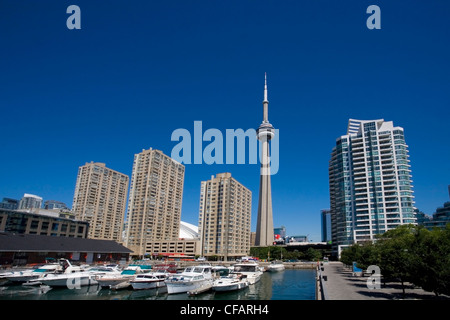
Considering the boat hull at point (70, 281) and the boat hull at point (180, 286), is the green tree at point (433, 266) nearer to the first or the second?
the boat hull at point (180, 286)

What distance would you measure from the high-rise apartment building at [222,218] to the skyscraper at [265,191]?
1016 cm

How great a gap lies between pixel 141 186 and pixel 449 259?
136 metres

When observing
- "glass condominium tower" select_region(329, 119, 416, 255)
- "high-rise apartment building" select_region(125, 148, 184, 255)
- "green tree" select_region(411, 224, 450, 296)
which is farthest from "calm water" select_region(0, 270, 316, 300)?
"high-rise apartment building" select_region(125, 148, 184, 255)

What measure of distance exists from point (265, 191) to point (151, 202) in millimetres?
Result: 61215

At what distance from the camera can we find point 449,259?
73.6ft

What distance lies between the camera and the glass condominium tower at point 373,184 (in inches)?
4053

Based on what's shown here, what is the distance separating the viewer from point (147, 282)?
1571 inches

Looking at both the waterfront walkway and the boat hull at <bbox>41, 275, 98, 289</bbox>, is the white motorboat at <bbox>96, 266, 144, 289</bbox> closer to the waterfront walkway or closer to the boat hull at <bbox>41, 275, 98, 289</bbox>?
the boat hull at <bbox>41, 275, 98, 289</bbox>

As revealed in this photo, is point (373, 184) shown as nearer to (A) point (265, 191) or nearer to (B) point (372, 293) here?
(A) point (265, 191)

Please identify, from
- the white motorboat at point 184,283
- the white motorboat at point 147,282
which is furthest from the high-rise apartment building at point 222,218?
the white motorboat at point 184,283

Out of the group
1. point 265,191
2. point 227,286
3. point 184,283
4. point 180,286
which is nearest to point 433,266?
point 227,286
